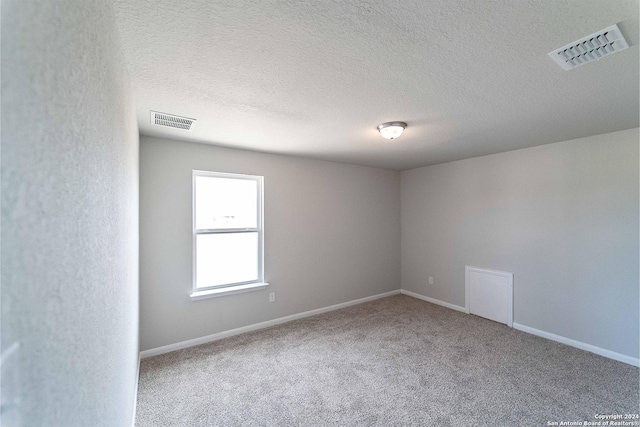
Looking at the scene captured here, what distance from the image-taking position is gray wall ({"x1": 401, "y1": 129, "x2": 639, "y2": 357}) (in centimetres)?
287

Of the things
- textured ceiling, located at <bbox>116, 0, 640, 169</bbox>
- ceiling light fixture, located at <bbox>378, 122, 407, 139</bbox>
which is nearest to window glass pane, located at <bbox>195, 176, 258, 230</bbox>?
textured ceiling, located at <bbox>116, 0, 640, 169</bbox>

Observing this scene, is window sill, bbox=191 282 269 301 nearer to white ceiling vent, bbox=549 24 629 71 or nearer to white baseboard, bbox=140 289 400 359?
white baseboard, bbox=140 289 400 359

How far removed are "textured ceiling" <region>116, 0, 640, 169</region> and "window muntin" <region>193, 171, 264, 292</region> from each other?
770 mm

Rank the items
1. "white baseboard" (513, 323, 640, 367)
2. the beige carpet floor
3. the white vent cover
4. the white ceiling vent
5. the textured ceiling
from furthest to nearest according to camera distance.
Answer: "white baseboard" (513, 323, 640, 367) → the white vent cover → the beige carpet floor → the white ceiling vent → the textured ceiling

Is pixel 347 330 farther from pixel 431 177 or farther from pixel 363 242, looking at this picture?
pixel 431 177

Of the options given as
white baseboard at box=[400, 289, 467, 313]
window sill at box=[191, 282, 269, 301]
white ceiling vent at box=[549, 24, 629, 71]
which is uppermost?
white ceiling vent at box=[549, 24, 629, 71]

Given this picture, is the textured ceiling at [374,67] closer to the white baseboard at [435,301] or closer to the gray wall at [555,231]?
the gray wall at [555,231]

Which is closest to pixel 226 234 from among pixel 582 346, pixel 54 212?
pixel 54 212

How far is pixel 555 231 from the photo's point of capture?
334 centimetres

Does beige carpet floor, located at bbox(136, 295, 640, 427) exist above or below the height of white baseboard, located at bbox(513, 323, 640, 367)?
below

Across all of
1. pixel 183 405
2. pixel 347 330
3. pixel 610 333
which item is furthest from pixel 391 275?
pixel 183 405

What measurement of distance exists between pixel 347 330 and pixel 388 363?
87 centimetres

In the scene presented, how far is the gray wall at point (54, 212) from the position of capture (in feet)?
1.19

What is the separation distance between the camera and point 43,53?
Answer: 461mm
